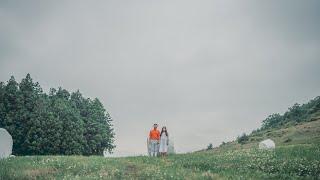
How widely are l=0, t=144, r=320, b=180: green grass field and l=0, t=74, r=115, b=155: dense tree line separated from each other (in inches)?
1673

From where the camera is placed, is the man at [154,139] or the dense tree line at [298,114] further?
the dense tree line at [298,114]

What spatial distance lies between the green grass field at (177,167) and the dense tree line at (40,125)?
42497mm

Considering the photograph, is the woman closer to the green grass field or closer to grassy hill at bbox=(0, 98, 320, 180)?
grassy hill at bbox=(0, 98, 320, 180)

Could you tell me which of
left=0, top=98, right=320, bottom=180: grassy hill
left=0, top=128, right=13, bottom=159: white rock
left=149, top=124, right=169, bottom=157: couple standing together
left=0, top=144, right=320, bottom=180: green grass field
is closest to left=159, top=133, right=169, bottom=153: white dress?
left=149, top=124, right=169, bottom=157: couple standing together

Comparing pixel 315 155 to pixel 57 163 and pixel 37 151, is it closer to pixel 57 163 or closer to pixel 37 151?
pixel 57 163

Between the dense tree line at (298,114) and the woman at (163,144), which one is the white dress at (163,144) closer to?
the woman at (163,144)

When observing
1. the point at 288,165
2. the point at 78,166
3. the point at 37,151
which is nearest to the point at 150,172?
the point at 78,166

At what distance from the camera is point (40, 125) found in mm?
75375

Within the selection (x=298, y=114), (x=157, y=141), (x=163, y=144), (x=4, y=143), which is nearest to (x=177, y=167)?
(x=163, y=144)

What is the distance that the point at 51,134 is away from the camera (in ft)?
246

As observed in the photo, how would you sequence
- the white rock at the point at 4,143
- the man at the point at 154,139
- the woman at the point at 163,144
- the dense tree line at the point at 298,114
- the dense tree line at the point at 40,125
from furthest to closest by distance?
the dense tree line at the point at 298,114, the dense tree line at the point at 40,125, the white rock at the point at 4,143, the man at the point at 154,139, the woman at the point at 163,144

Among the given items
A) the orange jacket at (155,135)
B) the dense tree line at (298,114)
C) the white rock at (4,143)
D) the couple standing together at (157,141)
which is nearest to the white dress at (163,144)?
the couple standing together at (157,141)

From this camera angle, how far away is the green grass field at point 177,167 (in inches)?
1021

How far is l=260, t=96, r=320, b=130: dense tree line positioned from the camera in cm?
10262
